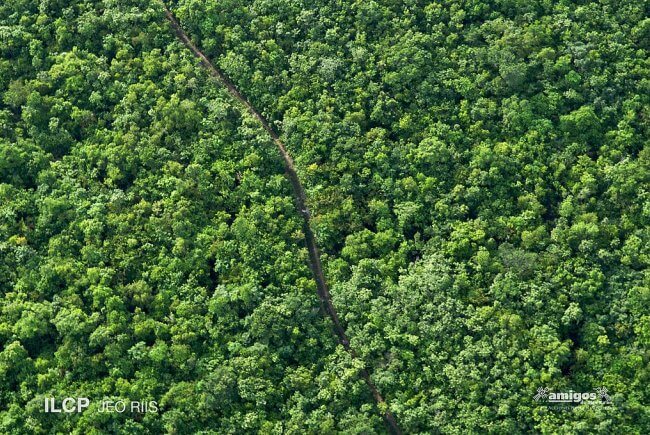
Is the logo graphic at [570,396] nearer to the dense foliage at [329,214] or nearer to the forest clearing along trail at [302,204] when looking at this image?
the dense foliage at [329,214]

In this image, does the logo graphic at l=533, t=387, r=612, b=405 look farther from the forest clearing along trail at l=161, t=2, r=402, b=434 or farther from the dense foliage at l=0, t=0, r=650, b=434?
the forest clearing along trail at l=161, t=2, r=402, b=434

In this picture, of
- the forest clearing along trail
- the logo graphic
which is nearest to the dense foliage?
the logo graphic

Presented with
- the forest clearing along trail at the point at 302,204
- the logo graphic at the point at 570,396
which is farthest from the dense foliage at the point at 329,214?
the forest clearing along trail at the point at 302,204

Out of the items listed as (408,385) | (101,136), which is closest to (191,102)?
(101,136)

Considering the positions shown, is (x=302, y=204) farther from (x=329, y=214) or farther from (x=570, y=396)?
(x=570, y=396)

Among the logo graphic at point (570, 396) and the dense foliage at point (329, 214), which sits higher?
the dense foliage at point (329, 214)

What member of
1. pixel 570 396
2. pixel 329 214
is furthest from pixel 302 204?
pixel 570 396
